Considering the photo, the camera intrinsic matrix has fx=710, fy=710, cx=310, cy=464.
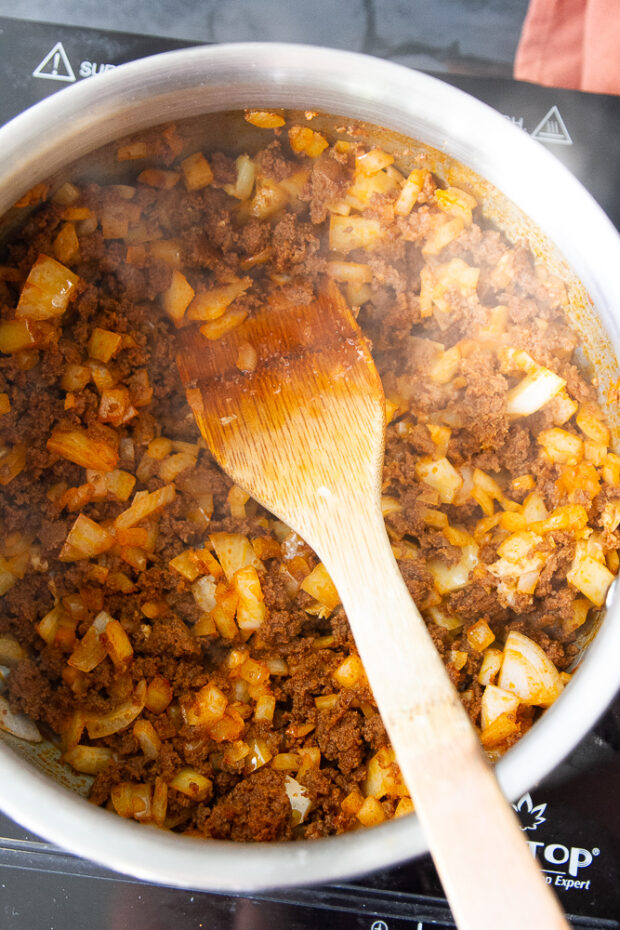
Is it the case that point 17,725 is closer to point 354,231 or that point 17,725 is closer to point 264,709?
point 264,709

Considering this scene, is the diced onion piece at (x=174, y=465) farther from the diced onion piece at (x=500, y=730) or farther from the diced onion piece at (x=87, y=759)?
the diced onion piece at (x=500, y=730)

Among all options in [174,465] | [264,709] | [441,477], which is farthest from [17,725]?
[441,477]

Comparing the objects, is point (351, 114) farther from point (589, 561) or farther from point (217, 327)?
point (589, 561)

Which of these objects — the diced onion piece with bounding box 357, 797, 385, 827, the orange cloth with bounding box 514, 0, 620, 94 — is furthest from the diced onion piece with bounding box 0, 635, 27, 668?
the orange cloth with bounding box 514, 0, 620, 94

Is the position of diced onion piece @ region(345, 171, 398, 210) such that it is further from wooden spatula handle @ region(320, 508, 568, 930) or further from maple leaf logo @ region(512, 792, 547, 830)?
maple leaf logo @ region(512, 792, 547, 830)

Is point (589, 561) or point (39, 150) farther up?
point (39, 150)

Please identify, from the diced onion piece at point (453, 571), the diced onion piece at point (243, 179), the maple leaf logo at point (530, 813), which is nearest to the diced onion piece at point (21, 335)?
the diced onion piece at point (243, 179)

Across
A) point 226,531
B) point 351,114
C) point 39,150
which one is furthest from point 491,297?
point 39,150
